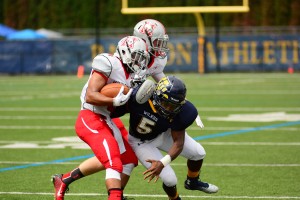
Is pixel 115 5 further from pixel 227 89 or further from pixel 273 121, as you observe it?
pixel 273 121

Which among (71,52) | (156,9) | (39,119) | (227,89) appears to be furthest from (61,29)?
(39,119)

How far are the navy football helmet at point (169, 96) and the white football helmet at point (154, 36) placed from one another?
107 cm

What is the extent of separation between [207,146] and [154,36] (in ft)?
9.86

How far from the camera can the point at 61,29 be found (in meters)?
32.9

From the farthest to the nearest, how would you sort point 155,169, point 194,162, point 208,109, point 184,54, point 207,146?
1. point 184,54
2. point 208,109
3. point 207,146
4. point 194,162
5. point 155,169

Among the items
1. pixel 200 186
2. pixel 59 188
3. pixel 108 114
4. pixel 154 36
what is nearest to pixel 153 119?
pixel 108 114

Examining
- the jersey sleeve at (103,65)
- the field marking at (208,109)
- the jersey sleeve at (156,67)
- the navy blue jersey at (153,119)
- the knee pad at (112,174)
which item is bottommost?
the field marking at (208,109)

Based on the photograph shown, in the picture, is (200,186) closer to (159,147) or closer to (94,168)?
(159,147)

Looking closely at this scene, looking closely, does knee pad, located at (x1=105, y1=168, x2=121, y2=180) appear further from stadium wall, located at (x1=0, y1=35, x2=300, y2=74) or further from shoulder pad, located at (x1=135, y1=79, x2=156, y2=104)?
stadium wall, located at (x1=0, y1=35, x2=300, y2=74)

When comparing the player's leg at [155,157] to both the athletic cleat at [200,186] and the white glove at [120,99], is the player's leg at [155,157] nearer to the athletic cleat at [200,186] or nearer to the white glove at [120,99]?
the athletic cleat at [200,186]

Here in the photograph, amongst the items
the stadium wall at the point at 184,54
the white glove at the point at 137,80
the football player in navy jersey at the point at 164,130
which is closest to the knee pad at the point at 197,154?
the football player in navy jersey at the point at 164,130

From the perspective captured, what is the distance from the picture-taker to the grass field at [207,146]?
6.98 m

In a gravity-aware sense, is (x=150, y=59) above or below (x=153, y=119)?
above

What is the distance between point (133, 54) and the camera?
236 inches
